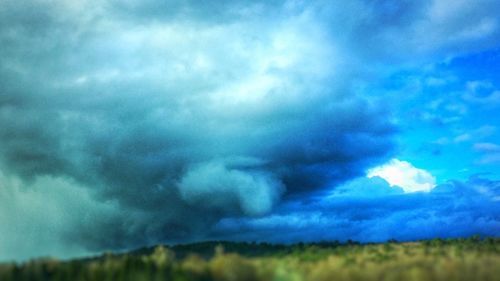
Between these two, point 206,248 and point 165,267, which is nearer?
point 165,267

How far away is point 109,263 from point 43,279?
7857 mm

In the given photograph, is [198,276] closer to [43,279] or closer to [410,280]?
[43,279]

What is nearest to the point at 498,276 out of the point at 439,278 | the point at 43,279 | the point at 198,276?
the point at 439,278

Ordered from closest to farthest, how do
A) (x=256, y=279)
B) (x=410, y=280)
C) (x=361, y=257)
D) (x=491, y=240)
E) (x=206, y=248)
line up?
(x=410, y=280)
(x=256, y=279)
(x=361, y=257)
(x=206, y=248)
(x=491, y=240)

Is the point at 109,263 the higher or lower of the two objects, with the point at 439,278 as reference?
higher

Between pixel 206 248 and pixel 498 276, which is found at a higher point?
pixel 206 248

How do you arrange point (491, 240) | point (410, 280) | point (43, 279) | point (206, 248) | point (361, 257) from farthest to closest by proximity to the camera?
point (491, 240) < point (206, 248) < point (361, 257) < point (43, 279) < point (410, 280)

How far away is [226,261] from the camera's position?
74.6 m

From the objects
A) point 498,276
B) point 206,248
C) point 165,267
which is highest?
point 206,248

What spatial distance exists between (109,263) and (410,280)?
118ft

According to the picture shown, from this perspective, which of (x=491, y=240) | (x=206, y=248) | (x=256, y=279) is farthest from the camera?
(x=491, y=240)

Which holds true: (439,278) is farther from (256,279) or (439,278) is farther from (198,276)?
(198,276)

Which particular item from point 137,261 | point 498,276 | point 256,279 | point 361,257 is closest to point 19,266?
point 137,261

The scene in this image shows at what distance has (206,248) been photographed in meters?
132
